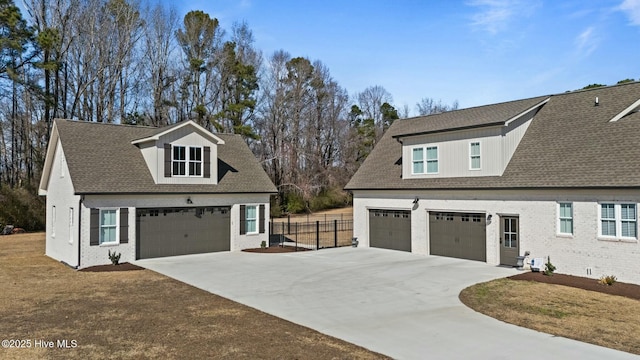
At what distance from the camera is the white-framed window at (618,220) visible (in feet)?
48.0

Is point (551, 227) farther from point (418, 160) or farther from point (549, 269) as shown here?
point (418, 160)

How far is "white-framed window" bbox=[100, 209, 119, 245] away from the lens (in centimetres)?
1916

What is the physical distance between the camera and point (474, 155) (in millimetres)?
19922

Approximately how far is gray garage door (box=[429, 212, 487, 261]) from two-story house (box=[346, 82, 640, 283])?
5cm

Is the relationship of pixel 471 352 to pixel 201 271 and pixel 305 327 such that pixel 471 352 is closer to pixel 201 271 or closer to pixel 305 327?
pixel 305 327

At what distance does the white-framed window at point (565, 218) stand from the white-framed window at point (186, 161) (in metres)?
16.0

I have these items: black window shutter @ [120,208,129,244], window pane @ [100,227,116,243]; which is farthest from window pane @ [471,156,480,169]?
window pane @ [100,227,116,243]

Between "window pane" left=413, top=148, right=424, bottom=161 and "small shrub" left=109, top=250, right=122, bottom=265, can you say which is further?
"window pane" left=413, top=148, right=424, bottom=161

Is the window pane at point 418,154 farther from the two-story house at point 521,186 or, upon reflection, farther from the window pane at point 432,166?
the window pane at point 432,166

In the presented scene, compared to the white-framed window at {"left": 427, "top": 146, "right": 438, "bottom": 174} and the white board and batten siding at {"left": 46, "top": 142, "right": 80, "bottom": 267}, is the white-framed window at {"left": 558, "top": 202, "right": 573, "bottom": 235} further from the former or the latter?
the white board and batten siding at {"left": 46, "top": 142, "right": 80, "bottom": 267}

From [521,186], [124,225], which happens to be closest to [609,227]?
[521,186]

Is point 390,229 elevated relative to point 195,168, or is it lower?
lower

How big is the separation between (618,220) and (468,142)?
6812 millimetres

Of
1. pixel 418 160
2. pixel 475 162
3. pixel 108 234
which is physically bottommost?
pixel 108 234
